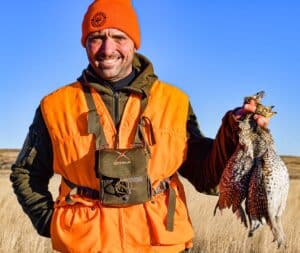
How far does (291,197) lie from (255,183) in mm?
9876

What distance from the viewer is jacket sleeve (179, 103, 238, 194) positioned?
11.6 ft

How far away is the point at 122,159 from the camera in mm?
3551

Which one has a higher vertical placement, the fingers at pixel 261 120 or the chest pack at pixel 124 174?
the fingers at pixel 261 120

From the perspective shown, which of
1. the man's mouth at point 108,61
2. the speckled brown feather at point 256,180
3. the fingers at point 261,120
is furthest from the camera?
the man's mouth at point 108,61

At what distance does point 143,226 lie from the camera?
3504 mm

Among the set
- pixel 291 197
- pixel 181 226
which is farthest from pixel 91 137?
pixel 291 197

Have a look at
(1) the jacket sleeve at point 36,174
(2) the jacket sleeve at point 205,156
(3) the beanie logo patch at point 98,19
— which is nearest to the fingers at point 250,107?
(2) the jacket sleeve at point 205,156

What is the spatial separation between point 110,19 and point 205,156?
3.46 ft

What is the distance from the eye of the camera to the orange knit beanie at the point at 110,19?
380 centimetres

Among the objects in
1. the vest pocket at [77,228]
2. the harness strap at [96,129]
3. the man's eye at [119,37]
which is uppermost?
the man's eye at [119,37]

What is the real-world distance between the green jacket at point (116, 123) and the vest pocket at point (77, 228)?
221 mm

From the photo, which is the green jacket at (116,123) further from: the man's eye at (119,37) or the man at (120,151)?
the man's eye at (119,37)

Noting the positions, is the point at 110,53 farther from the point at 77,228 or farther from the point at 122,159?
the point at 77,228

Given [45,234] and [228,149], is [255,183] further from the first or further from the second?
[45,234]
